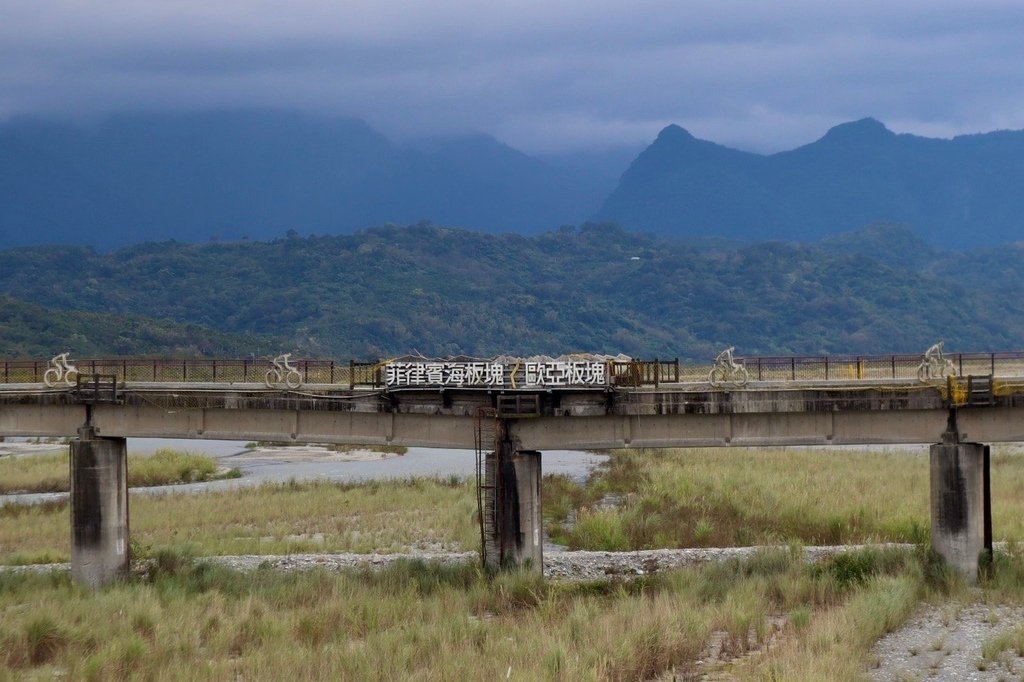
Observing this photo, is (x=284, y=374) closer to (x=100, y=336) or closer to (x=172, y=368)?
(x=172, y=368)

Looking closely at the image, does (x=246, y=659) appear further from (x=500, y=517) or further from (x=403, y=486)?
(x=403, y=486)

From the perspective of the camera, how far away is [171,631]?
31250 mm

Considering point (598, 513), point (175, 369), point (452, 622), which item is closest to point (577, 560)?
point (598, 513)

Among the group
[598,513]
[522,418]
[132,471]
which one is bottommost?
[598,513]

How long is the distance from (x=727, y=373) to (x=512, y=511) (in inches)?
329

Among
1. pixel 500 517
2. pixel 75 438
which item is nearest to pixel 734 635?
pixel 500 517

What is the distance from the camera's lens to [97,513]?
129 feet

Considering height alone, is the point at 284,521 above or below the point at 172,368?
below

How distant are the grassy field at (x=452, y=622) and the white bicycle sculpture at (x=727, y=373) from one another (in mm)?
5295

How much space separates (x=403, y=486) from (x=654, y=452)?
63.1 feet

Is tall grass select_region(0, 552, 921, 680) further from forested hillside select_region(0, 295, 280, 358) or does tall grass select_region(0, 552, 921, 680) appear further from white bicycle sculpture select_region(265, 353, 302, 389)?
forested hillside select_region(0, 295, 280, 358)

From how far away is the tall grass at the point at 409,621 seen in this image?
27.4 metres

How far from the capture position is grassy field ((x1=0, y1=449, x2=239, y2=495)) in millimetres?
64625

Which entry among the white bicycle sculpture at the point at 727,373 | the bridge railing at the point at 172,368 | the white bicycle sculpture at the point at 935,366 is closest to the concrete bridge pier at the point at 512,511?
the white bicycle sculpture at the point at 727,373
